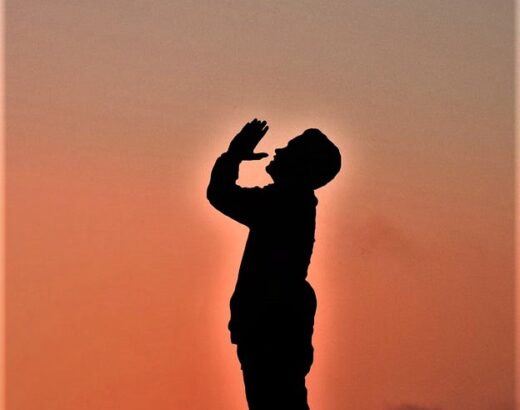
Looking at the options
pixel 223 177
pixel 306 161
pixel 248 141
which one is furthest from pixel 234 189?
pixel 306 161

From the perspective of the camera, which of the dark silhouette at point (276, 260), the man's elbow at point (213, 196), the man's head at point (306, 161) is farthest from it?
the man's head at point (306, 161)

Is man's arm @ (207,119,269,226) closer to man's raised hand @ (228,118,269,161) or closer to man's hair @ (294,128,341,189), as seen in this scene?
man's raised hand @ (228,118,269,161)

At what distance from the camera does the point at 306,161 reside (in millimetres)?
8883

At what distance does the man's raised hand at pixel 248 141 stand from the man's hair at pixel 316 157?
34 centimetres

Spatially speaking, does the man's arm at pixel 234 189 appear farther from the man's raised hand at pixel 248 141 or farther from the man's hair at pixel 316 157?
the man's hair at pixel 316 157

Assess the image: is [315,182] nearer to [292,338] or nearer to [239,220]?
[239,220]

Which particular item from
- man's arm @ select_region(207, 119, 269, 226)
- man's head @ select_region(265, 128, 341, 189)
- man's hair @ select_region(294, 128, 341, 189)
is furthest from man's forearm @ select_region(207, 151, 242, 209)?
man's hair @ select_region(294, 128, 341, 189)

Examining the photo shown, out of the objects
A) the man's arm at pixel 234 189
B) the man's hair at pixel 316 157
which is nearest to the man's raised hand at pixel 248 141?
the man's arm at pixel 234 189

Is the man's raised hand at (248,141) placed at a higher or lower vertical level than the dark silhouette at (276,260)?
higher

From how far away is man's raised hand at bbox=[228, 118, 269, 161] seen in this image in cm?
877

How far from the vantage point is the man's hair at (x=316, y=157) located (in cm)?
889

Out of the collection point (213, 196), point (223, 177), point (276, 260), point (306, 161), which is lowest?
point (276, 260)

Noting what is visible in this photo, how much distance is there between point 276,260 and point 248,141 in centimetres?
107

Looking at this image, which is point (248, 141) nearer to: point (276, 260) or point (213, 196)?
point (213, 196)
